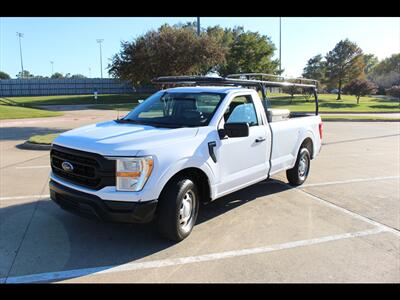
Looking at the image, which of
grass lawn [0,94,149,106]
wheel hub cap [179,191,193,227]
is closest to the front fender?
wheel hub cap [179,191,193,227]

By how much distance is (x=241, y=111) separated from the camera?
5578 millimetres

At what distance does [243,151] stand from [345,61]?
176 ft

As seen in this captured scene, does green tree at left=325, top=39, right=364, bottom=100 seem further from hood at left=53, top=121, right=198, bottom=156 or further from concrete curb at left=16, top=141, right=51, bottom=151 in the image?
hood at left=53, top=121, right=198, bottom=156

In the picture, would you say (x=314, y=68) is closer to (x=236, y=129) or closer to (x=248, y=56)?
(x=248, y=56)

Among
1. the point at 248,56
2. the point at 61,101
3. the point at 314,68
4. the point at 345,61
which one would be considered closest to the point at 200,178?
the point at 61,101

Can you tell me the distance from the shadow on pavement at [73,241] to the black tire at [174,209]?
181 mm

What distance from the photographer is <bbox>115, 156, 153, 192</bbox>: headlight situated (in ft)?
13.0

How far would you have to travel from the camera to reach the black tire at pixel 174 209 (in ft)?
13.8

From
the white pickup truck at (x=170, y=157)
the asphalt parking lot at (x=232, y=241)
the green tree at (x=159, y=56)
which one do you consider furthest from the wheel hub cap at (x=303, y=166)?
the green tree at (x=159, y=56)

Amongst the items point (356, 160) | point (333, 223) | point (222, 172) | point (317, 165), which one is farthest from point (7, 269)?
point (356, 160)

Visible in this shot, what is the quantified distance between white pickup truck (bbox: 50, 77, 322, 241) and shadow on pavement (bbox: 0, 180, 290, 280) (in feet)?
1.35

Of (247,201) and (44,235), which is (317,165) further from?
(44,235)

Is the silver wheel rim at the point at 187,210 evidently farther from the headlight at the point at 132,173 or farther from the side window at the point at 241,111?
the side window at the point at 241,111
